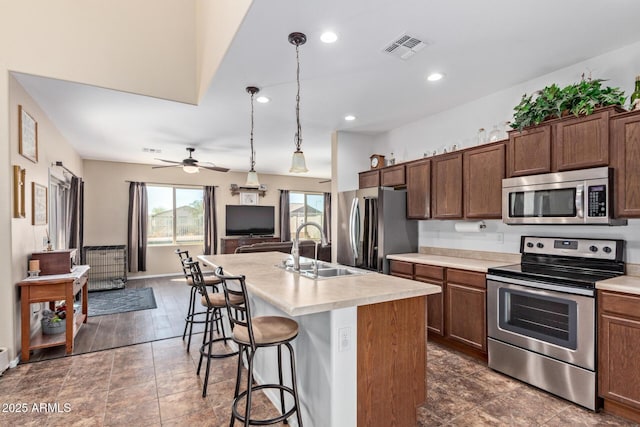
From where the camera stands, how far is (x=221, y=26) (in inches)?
115

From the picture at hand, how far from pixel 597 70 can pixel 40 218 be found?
6.18m

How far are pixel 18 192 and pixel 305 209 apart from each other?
7.42 metres

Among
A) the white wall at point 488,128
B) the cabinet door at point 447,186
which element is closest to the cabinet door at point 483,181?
the cabinet door at point 447,186

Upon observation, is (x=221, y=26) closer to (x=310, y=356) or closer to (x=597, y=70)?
(x=310, y=356)

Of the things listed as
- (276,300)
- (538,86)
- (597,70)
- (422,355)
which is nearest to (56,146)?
(276,300)

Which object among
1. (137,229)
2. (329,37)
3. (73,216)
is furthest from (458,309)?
(137,229)

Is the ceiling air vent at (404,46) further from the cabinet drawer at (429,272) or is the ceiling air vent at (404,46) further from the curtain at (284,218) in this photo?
the curtain at (284,218)

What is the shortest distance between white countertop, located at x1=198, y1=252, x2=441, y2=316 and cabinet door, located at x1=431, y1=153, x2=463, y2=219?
5.99 ft

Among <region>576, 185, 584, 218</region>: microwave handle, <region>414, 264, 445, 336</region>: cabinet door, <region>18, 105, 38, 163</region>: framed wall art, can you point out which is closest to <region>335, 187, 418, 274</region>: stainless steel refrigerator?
<region>414, 264, 445, 336</region>: cabinet door

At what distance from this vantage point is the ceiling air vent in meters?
2.51

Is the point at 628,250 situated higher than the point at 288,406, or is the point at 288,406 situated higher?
the point at 628,250

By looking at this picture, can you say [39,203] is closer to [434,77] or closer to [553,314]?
[434,77]

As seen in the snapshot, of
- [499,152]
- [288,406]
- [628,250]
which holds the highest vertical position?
[499,152]

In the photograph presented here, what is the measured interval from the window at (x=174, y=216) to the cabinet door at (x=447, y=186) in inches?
253
